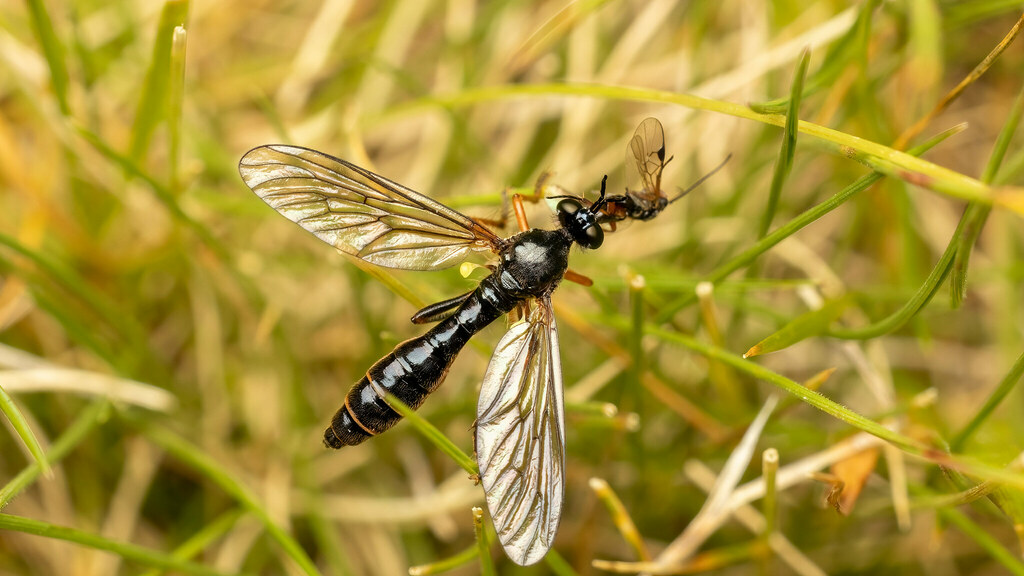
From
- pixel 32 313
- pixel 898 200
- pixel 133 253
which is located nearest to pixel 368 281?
pixel 133 253

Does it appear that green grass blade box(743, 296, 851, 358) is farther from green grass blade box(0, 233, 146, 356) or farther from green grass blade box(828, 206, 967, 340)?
green grass blade box(0, 233, 146, 356)

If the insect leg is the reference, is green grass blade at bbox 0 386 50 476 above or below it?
below

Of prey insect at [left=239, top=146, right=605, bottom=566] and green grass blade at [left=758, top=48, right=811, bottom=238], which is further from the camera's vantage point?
prey insect at [left=239, top=146, right=605, bottom=566]

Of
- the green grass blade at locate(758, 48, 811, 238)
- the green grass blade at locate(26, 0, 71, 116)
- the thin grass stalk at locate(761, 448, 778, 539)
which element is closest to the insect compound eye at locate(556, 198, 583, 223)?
the green grass blade at locate(758, 48, 811, 238)

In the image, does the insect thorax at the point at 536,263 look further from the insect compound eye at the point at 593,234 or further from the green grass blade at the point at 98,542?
the green grass blade at the point at 98,542

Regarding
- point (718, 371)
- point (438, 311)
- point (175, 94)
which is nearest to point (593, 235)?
point (438, 311)

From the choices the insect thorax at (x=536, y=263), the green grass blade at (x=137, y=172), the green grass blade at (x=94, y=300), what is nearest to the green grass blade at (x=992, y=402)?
the insect thorax at (x=536, y=263)

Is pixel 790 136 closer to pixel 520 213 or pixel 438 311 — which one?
pixel 520 213

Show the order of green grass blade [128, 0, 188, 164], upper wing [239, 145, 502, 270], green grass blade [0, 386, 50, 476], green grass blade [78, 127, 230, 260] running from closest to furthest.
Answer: green grass blade [0, 386, 50, 476], green grass blade [128, 0, 188, 164], upper wing [239, 145, 502, 270], green grass blade [78, 127, 230, 260]
